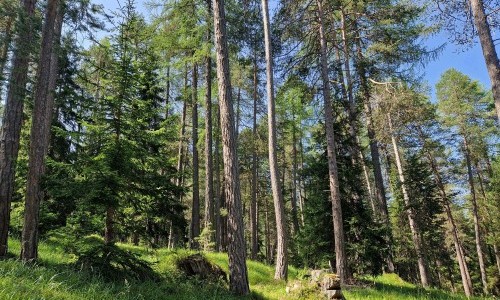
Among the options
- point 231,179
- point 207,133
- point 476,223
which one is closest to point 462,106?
point 476,223

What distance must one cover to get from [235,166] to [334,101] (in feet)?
23.4

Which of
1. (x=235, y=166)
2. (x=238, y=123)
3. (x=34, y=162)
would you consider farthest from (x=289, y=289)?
(x=238, y=123)

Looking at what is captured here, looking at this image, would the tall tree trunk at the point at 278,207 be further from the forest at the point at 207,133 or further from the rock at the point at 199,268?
the rock at the point at 199,268

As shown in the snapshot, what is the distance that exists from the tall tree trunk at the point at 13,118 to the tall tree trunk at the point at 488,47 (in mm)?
11711

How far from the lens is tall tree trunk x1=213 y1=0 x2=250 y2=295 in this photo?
691 centimetres

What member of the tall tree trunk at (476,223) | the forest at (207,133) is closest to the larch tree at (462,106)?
the tall tree trunk at (476,223)

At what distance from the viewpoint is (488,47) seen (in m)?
8.73

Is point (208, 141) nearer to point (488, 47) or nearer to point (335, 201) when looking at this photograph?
point (335, 201)

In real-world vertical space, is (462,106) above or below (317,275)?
above

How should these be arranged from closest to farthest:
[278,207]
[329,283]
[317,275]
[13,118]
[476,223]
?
[329,283] → [317,275] → [13,118] → [278,207] → [476,223]

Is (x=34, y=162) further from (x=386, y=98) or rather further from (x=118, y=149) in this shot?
(x=386, y=98)

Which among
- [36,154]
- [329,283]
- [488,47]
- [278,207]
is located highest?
[488,47]

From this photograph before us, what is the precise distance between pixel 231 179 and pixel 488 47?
7.73 m

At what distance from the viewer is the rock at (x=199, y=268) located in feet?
26.8
